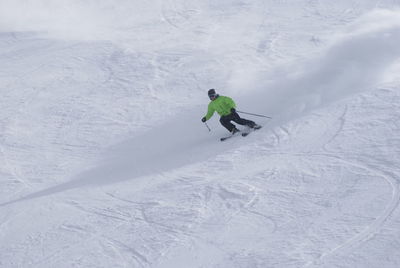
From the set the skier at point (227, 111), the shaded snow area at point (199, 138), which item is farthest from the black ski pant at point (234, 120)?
the shaded snow area at point (199, 138)

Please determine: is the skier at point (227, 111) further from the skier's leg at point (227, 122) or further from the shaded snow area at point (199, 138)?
the shaded snow area at point (199, 138)

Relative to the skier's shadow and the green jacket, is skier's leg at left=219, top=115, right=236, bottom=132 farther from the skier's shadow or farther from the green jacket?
the skier's shadow

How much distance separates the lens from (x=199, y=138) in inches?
579

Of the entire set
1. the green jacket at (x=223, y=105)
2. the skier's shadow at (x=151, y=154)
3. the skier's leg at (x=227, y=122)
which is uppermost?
the green jacket at (x=223, y=105)

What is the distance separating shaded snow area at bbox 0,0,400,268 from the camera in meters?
10.1

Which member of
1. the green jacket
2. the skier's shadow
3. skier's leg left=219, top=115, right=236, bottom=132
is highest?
the green jacket

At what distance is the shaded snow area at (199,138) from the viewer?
33.2 ft

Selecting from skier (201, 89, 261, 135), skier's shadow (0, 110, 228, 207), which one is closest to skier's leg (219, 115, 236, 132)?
skier (201, 89, 261, 135)

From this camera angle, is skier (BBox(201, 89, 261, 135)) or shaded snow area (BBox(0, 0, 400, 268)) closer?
A: shaded snow area (BBox(0, 0, 400, 268))

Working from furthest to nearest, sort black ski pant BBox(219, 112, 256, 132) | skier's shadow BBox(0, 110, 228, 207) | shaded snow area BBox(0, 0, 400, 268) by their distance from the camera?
black ski pant BBox(219, 112, 256, 132)
skier's shadow BBox(0, 110, 228, 207)
shaded snow area BBox(0, 0, 400, 268)

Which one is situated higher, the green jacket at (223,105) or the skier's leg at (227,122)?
the green jacket at (223,105)

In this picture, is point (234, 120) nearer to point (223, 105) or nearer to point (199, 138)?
point (223, 105)

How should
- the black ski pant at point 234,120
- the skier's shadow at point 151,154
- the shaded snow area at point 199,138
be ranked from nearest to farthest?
the shaded snow area at point 199,138 < the skier's shadow at point 151,154 < the black ski pant at point 234,120

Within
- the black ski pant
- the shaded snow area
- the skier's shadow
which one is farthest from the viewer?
the black ski pant
